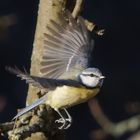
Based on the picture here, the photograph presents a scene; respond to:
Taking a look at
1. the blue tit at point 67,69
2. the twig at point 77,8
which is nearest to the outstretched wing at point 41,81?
the blue tit at point 67,69

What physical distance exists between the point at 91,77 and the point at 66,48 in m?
0.18

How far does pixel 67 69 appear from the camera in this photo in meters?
3.00

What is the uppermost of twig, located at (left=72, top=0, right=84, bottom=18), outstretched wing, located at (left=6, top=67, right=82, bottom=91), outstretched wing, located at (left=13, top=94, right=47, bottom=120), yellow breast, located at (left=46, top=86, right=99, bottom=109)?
twig, located at (left=72, top=0, right=84, bottom=18)

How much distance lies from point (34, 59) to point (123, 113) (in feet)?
11.1

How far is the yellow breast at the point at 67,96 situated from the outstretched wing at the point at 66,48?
0.07m

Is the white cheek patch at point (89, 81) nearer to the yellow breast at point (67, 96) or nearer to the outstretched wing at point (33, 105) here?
the yellow breast at point (67, 96)

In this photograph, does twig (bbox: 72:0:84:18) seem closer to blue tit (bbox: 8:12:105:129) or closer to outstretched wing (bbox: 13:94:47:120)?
blue tit (bbox: 8:12:105:129)

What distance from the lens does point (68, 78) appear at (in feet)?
9.43

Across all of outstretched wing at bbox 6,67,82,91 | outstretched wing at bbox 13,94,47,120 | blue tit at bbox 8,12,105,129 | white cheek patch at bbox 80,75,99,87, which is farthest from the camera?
white cheek patch at bbox 80,75,99,87

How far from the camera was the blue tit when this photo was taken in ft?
8.98

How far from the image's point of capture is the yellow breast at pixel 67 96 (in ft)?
9.14

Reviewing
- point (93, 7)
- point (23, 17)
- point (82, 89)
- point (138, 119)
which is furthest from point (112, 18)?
point (82, 89)

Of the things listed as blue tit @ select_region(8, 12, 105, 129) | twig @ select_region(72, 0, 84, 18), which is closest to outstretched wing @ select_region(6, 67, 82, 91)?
blue tit @ select_region(8, 12, 105, 129)

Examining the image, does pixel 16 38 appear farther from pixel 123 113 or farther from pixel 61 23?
pixel 61 23
